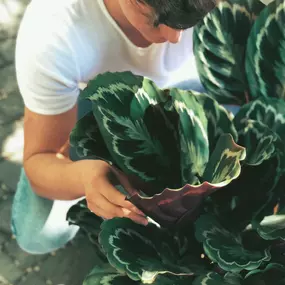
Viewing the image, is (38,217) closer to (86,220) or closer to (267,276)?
(86,220)

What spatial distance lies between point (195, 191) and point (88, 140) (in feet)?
0.46

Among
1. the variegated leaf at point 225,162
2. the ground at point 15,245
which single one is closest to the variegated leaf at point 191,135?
the variegated leaf at point 225,162

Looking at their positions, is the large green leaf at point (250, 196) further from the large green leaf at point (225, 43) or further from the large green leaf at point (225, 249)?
the large green leaf at point (225, 43)

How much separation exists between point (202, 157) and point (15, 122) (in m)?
1.00

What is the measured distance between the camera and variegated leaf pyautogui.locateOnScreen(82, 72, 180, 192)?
0.49 meters

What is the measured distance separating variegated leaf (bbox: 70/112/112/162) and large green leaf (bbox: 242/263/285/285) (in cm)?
20

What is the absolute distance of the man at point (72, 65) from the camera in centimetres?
57

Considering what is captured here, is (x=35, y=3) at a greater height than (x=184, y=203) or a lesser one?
greater

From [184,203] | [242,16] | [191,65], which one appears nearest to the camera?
[184,203]

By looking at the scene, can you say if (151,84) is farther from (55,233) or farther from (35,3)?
(55,233)

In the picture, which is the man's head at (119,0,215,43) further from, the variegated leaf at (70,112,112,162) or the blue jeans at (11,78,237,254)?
the blue jeans at (11,78,237,254)

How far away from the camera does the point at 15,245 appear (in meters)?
1.18

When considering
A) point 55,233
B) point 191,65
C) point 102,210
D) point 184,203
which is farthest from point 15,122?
point 184,203

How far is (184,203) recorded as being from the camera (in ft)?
1.53
